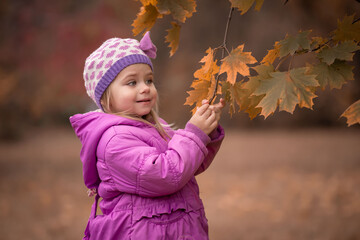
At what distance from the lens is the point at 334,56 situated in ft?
5.05

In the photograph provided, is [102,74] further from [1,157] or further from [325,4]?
[1,157]

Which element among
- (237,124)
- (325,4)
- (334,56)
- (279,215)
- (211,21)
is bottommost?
(279,215)

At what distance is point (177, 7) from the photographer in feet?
5.21

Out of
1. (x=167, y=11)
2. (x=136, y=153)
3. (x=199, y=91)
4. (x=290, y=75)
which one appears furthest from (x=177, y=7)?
(x=136, y=153)

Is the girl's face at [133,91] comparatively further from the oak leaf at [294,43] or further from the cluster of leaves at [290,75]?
the oak leaf at [294,43]

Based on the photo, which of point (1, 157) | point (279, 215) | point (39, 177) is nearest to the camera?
point (279, 215)

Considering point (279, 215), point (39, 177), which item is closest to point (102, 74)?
point (279, 215)

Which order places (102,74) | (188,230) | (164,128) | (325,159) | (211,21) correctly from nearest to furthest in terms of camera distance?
(188,230), (102,74), (164,128), (325,159), (211,21)

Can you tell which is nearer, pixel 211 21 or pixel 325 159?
pixel 325 159

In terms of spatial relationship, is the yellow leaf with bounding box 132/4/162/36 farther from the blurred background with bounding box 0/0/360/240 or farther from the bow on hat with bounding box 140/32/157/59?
the blurred background with bounding box 0/0/360/240

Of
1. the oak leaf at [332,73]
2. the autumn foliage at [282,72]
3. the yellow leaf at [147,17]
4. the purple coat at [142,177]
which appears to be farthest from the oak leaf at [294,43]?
the yellow leaf at [147,17]

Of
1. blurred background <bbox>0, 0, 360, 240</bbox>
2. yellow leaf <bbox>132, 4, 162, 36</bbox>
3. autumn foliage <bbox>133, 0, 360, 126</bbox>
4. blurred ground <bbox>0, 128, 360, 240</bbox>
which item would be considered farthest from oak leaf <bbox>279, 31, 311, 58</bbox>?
blurred ground <bbox>0, 128, 360, 240</bbox>

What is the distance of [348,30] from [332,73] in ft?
0.68

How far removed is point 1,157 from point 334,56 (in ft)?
31.7
